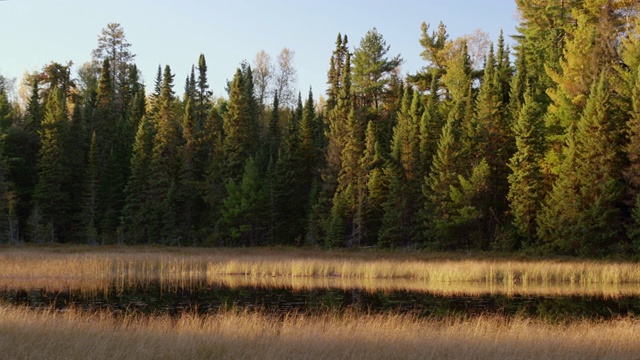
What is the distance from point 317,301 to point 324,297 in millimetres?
1357

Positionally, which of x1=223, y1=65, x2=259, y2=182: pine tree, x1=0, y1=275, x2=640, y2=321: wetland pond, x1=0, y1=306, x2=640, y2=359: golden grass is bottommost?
x1=0, y1=275, x2=640, y2=321: wetland pond

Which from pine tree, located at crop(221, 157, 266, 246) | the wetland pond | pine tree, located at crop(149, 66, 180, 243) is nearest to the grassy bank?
the wetland pond

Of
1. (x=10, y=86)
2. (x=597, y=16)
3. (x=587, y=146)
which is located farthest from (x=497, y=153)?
(x=10, y=86)

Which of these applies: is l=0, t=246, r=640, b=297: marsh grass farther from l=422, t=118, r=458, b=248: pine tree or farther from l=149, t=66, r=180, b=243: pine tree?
l=149, t=66, r=180, b=243: pine tree

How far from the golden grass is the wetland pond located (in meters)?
4.70

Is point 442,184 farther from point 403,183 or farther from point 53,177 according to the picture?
point 53,177

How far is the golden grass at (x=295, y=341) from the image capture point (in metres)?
11.5

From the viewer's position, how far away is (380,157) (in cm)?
5741

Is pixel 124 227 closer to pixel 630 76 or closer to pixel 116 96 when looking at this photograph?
pixel 116 96

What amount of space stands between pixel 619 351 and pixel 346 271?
844 inches

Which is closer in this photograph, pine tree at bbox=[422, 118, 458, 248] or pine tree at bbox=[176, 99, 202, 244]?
pine tree at bbox=[422, 118, 458, 248]

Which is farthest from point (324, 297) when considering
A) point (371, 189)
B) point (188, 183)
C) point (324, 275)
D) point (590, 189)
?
point (188, 183)

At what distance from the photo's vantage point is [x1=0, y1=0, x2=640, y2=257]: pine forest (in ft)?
147

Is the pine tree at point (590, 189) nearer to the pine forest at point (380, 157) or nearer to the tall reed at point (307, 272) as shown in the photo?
the pine forest at point (380, 157)
